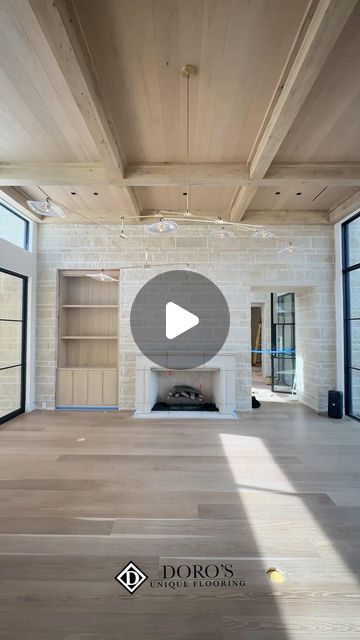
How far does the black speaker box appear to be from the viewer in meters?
4.80

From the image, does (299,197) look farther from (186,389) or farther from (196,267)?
(186,389)

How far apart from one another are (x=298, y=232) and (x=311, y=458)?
373 cm

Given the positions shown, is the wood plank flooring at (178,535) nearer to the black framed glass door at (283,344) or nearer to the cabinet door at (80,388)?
the cabinet door at (80,388)

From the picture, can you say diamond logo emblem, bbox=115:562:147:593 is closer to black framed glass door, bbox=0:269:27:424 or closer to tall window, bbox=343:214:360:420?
black framed glass door, bbox=0:269:27:424

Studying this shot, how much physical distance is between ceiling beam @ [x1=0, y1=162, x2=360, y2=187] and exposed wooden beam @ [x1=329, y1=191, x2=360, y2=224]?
996 mm

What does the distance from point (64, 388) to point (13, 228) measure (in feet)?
9.15

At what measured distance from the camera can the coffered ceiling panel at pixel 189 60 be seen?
69.9 inches

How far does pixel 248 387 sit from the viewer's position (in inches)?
204

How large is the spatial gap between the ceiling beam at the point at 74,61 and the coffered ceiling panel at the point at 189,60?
0.23 feet

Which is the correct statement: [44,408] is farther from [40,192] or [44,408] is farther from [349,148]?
[349,148]

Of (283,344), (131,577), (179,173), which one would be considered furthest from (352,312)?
(131,577)

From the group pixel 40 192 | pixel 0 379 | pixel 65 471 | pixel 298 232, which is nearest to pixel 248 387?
pixel 298 232

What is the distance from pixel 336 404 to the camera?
15.8 feet
